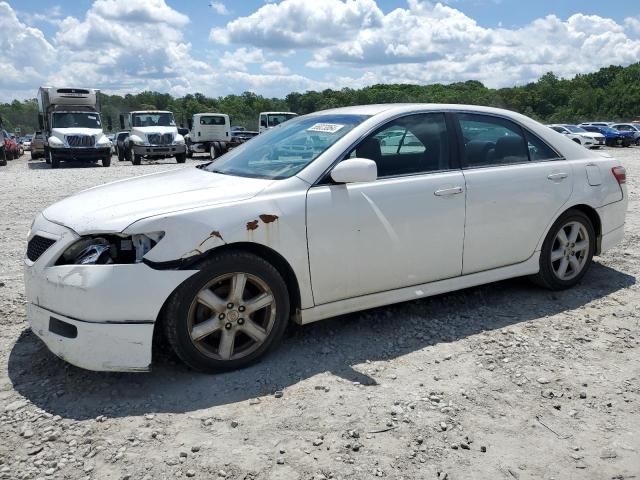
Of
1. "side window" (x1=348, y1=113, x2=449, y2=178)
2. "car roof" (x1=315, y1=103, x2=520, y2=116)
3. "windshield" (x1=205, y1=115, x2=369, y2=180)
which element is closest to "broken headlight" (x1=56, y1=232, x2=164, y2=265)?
"windshield" (x1=205, y1=115, x2=369, y2=180)

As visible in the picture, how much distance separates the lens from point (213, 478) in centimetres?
258

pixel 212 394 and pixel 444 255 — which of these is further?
pixel 444 255

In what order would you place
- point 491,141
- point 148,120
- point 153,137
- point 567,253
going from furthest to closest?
point 148,120
point 153,137
point 567,253
point 491,141

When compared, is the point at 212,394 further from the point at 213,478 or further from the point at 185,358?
the point at 213,478

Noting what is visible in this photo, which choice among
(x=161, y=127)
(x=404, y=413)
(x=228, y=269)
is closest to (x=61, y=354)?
(x=228, y=269)

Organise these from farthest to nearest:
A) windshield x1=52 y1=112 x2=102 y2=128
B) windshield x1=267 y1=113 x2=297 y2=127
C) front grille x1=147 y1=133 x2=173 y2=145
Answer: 1. windshield x1=267 y1=113 x2=297 y2=127
2. front grille x1=147 y1=133 x2=173 y2=145
3. windshield x1=52 y1=112 x2=102 y2=128

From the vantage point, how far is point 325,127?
4.25 meters

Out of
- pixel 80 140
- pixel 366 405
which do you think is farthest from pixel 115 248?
pixel 80 140

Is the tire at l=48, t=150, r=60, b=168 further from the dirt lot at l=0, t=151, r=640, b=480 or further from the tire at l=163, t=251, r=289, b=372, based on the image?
the tire at l=163, t=251, r=289, b=372

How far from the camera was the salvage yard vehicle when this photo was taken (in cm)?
2317

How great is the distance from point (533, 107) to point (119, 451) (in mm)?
92102

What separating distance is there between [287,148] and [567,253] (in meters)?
2.61

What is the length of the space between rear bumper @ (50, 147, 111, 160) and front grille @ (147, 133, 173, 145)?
173 cm

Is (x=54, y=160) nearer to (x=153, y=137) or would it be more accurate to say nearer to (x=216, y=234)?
(x=153, y=137)
